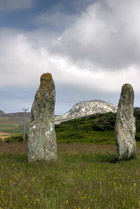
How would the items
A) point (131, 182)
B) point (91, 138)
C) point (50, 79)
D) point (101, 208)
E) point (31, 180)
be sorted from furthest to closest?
point (91, 138) → point (50, 79) → point (131, 182) → point (31, 180) → point (101, 208)

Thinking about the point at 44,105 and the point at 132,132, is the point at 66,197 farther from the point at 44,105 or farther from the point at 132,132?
the point at 132,132

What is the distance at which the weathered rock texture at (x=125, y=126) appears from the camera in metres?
13.3

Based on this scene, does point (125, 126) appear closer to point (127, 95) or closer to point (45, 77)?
point (127, 95)

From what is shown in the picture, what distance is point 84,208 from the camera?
14.4 feet

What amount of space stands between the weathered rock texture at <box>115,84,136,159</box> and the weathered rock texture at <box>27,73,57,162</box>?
168 inches

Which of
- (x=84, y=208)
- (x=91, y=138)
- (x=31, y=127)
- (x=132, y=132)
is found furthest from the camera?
(x=91, y=138)

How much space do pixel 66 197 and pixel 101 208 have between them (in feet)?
3.03

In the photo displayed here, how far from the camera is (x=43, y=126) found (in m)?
11.6

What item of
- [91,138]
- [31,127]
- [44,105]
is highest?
[44,105]

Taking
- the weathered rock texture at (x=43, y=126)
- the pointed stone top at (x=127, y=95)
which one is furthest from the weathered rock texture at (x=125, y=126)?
the weathered rock texture at (x=43, y=126)

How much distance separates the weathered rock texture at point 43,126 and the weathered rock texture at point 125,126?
4.27m

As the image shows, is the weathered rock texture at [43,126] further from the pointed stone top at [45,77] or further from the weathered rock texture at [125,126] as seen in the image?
the weathered rock texture at [125,126]

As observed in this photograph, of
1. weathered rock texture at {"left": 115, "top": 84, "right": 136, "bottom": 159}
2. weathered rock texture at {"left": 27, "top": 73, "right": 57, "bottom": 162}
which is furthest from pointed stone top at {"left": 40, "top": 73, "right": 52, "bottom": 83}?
weathered rock texture at {"left": 115, "top": 84, "right": 136, "bottom": 159}

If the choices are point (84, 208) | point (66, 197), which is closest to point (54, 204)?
point (66, 197)
